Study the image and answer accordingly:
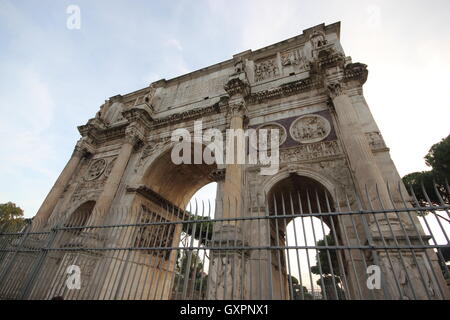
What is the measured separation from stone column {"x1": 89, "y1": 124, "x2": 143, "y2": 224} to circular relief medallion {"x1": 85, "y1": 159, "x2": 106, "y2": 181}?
2058 mm

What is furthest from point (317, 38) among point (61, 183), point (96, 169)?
point (61, 183)

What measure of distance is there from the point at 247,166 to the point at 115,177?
6.19 metres

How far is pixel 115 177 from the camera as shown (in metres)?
9.88

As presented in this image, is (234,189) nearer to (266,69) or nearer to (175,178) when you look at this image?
(175,178)

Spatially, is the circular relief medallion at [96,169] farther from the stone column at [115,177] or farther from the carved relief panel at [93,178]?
the stone column at [115,177]

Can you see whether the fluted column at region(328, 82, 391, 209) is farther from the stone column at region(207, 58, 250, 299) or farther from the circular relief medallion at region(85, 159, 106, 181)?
the circular relief medallion at region(85, 159, 106, 181)

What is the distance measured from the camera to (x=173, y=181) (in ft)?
39.8

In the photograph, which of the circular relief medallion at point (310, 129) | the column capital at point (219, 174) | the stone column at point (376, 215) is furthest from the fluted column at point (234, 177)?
the stone column at point (376, 215)

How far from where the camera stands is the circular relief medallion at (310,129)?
25.8 ft

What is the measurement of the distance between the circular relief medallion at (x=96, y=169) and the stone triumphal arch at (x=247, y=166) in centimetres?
7
